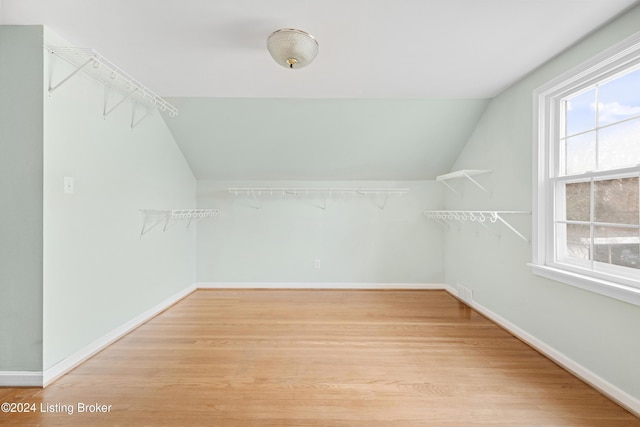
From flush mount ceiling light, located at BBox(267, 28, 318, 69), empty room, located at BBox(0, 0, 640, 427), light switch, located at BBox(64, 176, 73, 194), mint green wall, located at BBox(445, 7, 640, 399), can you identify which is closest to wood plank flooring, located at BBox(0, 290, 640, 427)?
empty room, located at BBox(0, 0, 640, 427)

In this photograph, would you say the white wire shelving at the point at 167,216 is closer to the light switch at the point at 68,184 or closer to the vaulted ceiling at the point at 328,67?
the vaulted ceiling at the point at 328,67

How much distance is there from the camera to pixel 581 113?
6.02 ft

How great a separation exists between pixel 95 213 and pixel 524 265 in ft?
10.8

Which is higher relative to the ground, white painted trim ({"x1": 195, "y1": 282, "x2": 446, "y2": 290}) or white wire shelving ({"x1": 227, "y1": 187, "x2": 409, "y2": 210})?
white wire shelving ({"x1": 227, "y1": 187, "x2": 409, "y2": 210})

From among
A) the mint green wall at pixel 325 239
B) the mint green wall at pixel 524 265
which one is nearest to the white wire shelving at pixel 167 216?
the mint green wall at pixel 325 239

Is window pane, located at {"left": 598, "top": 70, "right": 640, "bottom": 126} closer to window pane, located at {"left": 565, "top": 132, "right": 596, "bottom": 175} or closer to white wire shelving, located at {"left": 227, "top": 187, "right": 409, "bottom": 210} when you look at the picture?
window pane, located at {"left": 565, "top": 132, "right": 596, "bottom": 175}

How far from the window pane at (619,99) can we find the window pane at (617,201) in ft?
1.21

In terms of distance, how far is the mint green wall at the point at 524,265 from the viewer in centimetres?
150

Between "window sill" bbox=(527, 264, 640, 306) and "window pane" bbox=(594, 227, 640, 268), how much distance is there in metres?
0.15

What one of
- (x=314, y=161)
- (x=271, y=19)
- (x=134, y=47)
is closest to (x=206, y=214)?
(x=314, y=161)

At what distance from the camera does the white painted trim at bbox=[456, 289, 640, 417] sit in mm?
1449

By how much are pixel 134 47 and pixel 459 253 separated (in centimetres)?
354

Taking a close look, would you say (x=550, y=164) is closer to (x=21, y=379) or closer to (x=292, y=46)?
(x=292, y=46)

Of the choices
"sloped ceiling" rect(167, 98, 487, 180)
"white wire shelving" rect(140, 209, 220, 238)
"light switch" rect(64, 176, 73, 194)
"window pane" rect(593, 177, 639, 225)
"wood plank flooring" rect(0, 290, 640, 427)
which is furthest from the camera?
"sloped ceiling" rect(167, 98, 487, 180)
